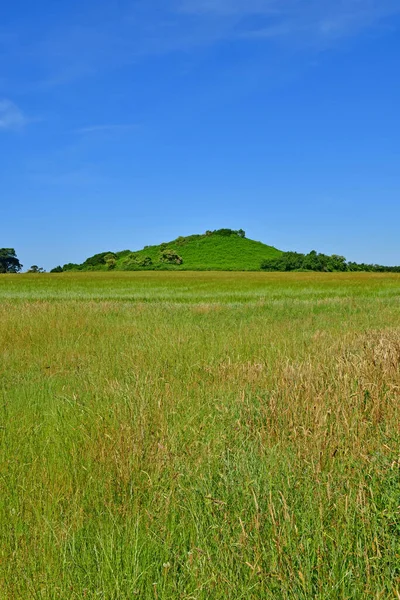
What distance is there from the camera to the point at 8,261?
92000mm

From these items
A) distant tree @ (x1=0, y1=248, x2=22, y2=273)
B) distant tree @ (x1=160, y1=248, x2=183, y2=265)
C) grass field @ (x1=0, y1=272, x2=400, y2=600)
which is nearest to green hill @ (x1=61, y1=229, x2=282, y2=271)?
distant tree @ (x1=160, y1=248, x2=183, y2=265)

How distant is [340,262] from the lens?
77.4 meters

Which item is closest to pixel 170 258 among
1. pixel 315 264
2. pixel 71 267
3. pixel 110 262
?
pixel 110 262

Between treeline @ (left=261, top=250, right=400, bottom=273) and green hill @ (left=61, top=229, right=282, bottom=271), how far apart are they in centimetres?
348

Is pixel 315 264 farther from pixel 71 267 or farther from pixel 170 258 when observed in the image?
pixel 71 267

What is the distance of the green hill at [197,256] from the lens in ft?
254

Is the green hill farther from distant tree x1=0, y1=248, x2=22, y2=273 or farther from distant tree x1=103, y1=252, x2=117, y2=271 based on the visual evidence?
distant tree x1=0, y1=248, x2=22, y2=273

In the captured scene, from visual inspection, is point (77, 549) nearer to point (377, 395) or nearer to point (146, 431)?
point (146, 431)

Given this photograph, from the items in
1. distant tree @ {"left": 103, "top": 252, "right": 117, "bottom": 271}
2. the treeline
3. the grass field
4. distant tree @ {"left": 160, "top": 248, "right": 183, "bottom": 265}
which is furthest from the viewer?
distant tree @ {"left": 103, "top": 252, "right": 117, "bottom": 271}

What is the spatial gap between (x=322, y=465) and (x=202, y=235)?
101 meters

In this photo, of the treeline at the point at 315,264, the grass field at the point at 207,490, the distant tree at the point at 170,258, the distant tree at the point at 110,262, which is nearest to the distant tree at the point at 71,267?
the distant tree at the point at 110,262

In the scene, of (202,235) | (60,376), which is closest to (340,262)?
(202,235)

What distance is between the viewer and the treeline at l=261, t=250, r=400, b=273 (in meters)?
75.4

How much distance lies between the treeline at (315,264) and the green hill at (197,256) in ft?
11.4
